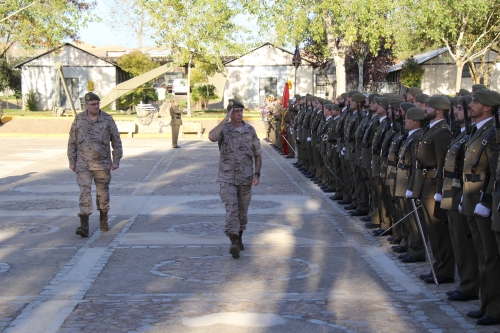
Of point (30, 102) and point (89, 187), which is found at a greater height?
point (30, 102)

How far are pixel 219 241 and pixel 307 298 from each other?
3.18 m

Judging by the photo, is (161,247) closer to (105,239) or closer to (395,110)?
(105,239)

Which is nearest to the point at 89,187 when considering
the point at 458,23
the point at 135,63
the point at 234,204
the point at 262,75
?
the point at 234,204

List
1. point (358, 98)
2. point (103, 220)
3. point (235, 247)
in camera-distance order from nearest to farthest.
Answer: point (235, 247) → point (103, 220) → point (358, 98)

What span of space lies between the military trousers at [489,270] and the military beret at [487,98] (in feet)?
3.27

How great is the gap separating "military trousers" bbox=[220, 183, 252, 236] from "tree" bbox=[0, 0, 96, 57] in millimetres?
31525

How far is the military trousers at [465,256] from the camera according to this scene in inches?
301

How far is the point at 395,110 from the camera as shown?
11.0 meters

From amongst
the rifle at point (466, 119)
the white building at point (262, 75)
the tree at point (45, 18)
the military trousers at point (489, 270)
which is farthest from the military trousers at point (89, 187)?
the white building at point (262, 75)

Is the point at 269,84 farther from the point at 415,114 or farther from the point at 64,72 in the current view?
the point at 415,114

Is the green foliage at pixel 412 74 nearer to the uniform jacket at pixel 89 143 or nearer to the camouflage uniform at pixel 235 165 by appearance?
the uniform jacket at pixel 89 143

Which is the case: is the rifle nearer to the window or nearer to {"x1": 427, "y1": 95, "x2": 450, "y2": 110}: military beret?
{"x1": 427, "y1": 95, "x2": 450, "y2": 110}: military beret

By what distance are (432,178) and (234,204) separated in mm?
2416

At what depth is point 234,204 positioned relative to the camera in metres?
9.80
